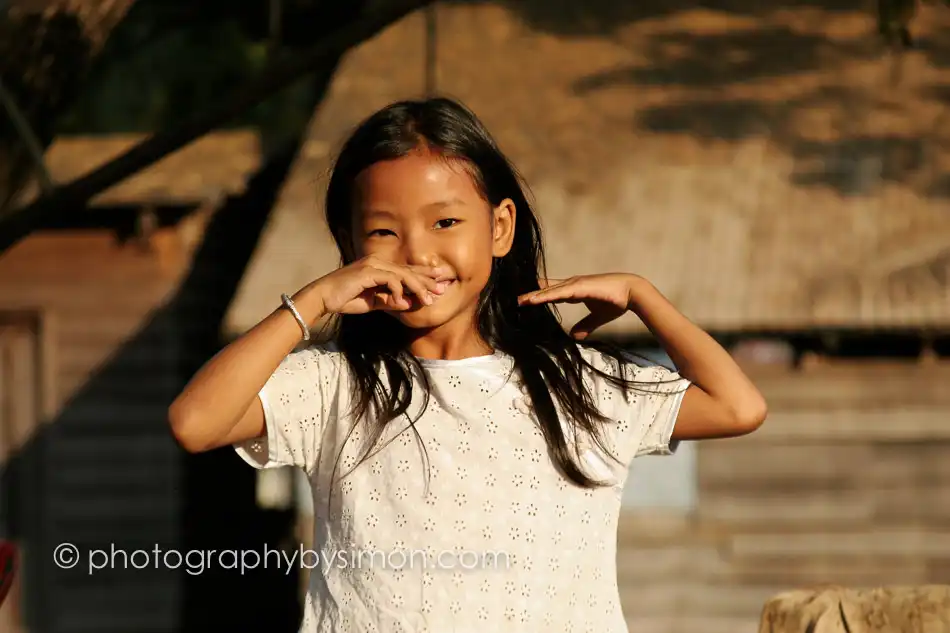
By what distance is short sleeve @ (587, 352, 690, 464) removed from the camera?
8.59 ft

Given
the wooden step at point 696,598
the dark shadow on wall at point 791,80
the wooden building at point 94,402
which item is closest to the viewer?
the dark shadow on wall at point 791,80

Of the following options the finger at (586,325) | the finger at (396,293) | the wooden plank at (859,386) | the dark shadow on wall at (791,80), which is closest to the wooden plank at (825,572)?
the wooden plank at (859,386)

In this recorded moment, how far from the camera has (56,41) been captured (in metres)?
4.25

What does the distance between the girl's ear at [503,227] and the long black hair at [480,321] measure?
0.06 feet

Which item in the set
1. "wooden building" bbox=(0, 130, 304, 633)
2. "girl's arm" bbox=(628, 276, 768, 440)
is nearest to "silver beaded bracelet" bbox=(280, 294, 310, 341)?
"girl's arm" bbox=(628, 276, 768, 440)

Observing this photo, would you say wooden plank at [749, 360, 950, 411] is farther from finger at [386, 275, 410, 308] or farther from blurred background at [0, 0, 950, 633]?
finger at [386, 275, 410, 308]

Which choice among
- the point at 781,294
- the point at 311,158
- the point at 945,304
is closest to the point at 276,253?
the point at 311,158

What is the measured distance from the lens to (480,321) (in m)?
2.71

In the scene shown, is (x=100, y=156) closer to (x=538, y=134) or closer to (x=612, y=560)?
(x=538, y=134)

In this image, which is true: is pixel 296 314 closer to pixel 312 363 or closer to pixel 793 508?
pixel 312 363

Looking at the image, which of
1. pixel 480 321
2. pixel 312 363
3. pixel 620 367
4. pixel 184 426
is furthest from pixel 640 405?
pixel 184 426

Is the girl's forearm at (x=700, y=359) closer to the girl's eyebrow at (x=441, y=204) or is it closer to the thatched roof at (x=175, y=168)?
the girl's eyebrow at (x=441, y=204)

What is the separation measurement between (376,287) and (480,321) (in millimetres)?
273

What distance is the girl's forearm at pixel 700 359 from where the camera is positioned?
2.66 meters
